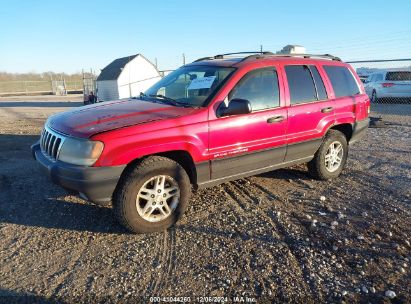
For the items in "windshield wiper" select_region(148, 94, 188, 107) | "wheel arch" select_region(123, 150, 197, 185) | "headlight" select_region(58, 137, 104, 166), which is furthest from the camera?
"windshield wiper" select_region(148, 94, 188, 107)

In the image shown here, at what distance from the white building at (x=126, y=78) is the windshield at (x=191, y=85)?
52.4 feet

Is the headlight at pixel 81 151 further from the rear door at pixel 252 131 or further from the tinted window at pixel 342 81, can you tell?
the tinted window at pixel 342 81

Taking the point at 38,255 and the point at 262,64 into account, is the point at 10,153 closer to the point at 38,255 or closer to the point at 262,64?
the point at 38,255

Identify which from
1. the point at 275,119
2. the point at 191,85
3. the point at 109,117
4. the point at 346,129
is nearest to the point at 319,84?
the point at 346,129

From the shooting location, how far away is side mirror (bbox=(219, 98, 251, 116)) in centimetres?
392

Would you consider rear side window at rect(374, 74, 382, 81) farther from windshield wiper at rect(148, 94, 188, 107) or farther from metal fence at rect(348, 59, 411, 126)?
windshield wiper at rect(148, 94, 188, 107)

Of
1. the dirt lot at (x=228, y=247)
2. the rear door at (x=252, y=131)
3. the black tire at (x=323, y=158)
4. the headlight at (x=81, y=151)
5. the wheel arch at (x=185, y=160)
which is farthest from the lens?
the black tire at (x=323, y=158)

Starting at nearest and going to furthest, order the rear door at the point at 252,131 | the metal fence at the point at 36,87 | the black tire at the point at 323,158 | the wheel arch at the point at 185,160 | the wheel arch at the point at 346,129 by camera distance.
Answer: the wheel arch at the point at 185,160 < the rear door at the point at 252,131 < the black tire at the point at 323,158 < the wheel arch at the point at 346,129 < the metal fence at the point at 36,87

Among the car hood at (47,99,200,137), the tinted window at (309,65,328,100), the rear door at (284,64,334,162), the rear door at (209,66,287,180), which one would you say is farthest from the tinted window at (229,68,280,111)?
the tinted window at (309,65,328,100)

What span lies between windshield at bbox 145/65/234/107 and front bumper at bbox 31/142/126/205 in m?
1.28

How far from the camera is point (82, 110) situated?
4.27 metres

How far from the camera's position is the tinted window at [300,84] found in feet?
15.5

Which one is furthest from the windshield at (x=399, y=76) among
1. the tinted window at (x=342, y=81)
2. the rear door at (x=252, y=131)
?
the rear door at (x=252, y=131)

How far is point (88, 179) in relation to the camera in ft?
10.9
